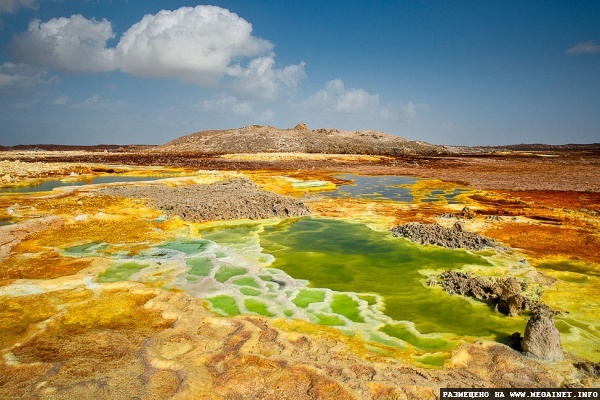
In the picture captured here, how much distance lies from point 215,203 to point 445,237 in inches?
391

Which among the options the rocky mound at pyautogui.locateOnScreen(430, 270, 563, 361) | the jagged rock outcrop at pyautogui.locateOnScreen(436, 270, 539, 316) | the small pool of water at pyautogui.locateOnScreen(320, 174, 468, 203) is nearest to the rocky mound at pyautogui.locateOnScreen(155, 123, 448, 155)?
the small pool of water at pyautogui.locateOnScreen(320, 174, 468, 203)

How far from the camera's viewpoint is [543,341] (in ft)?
18.7

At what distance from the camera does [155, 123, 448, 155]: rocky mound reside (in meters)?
87.4

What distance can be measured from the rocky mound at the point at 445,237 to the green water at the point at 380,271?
1.28ft

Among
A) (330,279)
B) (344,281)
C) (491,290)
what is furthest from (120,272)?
(491,290)

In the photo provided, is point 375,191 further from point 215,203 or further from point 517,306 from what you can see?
point 517,306

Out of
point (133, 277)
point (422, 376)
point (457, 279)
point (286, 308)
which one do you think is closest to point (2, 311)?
point (133, 277)

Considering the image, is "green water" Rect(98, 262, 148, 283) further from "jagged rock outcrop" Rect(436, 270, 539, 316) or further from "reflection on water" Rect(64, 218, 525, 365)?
"jagged rock outcrop" Rect(436, 270, 539, 316)

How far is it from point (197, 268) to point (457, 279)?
21.5ft

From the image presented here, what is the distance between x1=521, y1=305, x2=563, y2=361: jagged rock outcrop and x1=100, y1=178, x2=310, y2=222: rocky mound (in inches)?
471

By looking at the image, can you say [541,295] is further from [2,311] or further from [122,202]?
[122,202]

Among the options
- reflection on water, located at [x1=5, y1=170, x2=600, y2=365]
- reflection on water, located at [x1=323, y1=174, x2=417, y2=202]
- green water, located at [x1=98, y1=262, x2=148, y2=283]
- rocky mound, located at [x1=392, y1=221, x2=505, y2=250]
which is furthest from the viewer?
reflection on water, located at [x1=323, y1=174, x2=417, y2=202]

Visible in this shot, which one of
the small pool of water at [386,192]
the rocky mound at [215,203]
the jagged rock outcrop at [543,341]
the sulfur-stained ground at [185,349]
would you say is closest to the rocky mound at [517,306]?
the jagged rock outcrop at [543,341]

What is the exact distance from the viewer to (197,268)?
32.5 feet
